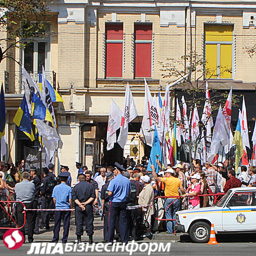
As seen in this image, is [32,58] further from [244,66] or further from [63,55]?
[244,66]

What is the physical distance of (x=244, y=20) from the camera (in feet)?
85.3

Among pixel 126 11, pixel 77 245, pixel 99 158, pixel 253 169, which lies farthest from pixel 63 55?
pixel 77 245

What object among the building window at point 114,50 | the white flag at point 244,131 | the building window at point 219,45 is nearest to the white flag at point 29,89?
the white flag at point 244,131

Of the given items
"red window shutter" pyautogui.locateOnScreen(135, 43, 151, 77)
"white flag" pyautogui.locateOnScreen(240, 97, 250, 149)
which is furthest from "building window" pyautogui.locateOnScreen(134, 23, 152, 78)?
"white flag" pyautogui.locateOnScreen(240, 97, 250, 149)

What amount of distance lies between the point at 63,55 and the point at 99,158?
5601 millimetres

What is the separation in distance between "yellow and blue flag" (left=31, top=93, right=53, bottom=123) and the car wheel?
6.17 metres

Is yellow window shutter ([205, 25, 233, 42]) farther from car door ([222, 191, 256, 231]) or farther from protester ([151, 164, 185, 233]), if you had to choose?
car door ([222, 191, 256, 231])

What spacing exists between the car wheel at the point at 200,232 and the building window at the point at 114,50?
12752 millimetres

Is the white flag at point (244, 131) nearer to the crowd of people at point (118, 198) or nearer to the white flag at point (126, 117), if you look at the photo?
the crowd of people at point (118, 198)

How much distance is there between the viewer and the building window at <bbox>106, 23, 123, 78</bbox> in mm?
26344

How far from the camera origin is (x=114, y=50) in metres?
26.3

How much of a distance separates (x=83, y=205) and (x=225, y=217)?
11.8ft

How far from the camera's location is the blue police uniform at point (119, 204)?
14.3m

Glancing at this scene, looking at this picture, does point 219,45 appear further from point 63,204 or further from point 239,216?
point 63,204
